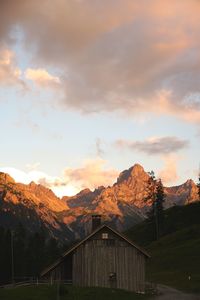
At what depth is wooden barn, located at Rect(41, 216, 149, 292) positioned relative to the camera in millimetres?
61500

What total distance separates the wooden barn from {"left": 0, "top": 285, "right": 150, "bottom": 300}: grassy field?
247 inches

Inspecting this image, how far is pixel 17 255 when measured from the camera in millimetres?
127250

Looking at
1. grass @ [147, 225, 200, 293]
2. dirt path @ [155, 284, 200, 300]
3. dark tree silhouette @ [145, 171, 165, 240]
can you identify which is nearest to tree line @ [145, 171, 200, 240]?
dark tree silhouette @ [145, 171, 165, 240]

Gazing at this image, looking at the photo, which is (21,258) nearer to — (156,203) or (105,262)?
(156,203)

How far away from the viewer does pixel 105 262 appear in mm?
62031

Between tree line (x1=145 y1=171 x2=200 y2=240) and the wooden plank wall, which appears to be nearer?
the wooden plank wall

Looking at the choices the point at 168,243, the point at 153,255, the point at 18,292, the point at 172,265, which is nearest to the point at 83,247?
the point at 18,292

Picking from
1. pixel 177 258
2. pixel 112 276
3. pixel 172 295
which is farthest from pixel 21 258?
pixel 172 295

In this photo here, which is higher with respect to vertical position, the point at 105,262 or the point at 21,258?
the point at 105,262

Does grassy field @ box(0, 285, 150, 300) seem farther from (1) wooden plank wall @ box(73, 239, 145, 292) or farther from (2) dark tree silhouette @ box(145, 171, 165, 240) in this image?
(2) dark tree silhouette @ box(145, 171, 165, 240)

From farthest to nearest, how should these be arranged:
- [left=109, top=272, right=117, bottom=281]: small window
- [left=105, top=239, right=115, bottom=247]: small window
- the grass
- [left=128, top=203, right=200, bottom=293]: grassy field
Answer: [left=128, top=203, right=200, bottom=293]: grassy field → the grass → [left=105, top=239, right=115, bottom=247]: small window → [left=109, top=272, right=117, bottom=281]: small window

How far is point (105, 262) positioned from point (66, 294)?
13309mm

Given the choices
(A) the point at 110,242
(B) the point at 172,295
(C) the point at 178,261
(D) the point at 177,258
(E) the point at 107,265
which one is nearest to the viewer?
(B) the point at 172,295

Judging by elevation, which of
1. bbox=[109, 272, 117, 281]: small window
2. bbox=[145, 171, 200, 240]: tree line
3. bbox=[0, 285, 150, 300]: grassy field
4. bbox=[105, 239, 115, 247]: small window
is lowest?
bbox=[0, 285, 150, 300]: grassy field
